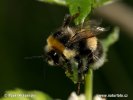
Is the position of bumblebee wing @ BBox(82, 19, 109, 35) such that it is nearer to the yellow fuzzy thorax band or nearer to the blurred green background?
the yellow fuzzy thorax band

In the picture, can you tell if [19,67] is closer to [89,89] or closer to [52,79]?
[52,79]

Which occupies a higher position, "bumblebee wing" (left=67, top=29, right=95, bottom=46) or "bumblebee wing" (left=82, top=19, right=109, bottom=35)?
"bumblebee wing" (left=82, top=19, right=109, bottom=35)

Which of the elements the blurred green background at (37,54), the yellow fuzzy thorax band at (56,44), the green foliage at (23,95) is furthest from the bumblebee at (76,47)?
the blurred green background at (37,54)

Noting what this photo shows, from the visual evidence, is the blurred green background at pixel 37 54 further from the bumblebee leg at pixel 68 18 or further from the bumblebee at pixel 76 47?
the bumblebee leg at pixel 68 18

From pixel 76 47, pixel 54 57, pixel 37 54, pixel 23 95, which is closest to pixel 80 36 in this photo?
pixel 76 47

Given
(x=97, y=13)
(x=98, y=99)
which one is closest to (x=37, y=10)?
(x=97, y=13)

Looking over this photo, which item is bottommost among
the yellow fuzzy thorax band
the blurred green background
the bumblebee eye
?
the bumblebee eye

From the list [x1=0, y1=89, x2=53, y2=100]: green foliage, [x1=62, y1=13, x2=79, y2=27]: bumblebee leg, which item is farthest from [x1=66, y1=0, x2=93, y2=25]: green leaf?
[x1=0, y1=89, x2=53, y2=100]: green foliage
